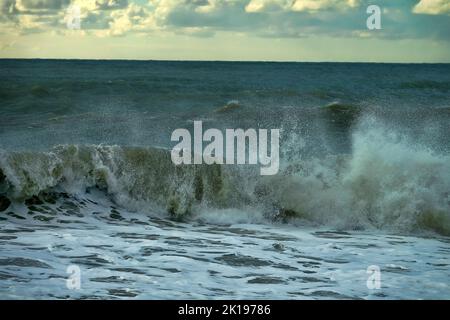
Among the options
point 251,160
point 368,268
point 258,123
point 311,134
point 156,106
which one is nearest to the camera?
point 368,268

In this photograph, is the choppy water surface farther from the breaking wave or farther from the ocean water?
the breaking wave

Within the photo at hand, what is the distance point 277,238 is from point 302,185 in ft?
8.99

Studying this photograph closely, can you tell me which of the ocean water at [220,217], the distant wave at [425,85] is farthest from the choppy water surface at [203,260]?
the distant wave at [425,85]

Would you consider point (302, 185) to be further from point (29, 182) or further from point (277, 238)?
point (29, 182)

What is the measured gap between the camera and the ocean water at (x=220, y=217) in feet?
23.8

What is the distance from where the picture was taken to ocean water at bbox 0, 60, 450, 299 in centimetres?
726

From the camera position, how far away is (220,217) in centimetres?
1150

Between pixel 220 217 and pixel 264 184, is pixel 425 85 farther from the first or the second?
pixel 220 217

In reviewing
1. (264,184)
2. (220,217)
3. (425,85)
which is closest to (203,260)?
(220,217)

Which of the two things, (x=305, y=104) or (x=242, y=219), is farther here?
(x=305, y=104)

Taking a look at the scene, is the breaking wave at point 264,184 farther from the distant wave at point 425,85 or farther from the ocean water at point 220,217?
the distant wave at point 425,85

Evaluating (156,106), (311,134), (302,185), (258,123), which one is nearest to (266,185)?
(302,185)

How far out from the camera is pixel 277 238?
982 centimetres

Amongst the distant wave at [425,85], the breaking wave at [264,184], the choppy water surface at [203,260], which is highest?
the distant wave at [425,85]
